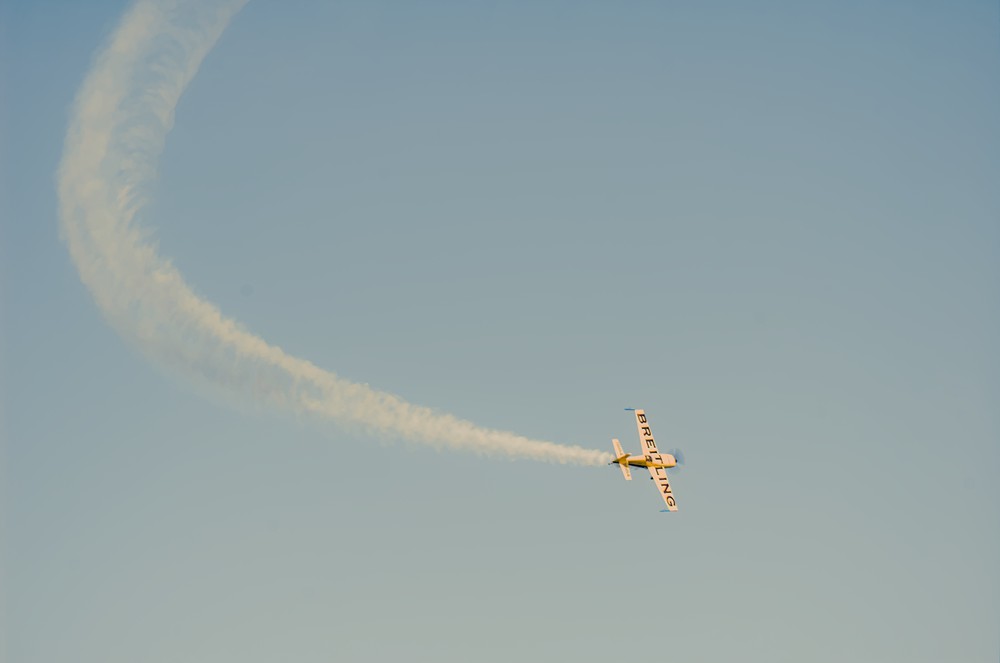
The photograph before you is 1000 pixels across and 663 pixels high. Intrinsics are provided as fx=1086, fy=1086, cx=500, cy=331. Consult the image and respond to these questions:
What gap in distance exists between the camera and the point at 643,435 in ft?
329

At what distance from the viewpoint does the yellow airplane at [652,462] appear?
94312 millimetres

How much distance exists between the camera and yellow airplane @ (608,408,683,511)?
94.3 m

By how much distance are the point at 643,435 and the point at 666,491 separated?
574 centimetres

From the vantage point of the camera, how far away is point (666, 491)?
9756 centimetres

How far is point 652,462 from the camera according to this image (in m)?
97.2
